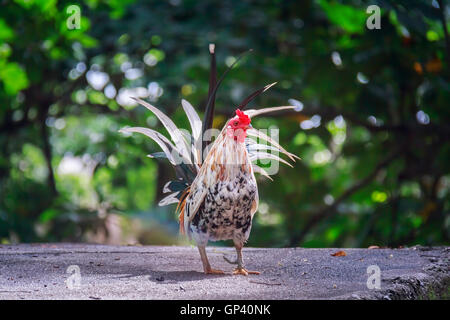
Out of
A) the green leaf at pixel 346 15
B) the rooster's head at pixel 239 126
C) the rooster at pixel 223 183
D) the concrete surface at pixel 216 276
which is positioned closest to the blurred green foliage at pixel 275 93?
the green leaf at pixel 346 15

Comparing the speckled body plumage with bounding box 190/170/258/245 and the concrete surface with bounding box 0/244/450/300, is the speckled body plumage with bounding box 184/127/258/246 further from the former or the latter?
the concrete surface with bounding box 0/244/450/300

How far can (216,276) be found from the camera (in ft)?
14.1

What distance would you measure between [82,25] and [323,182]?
15.0 feet

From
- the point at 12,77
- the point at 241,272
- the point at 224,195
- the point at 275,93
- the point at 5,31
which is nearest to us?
the point at 224,195

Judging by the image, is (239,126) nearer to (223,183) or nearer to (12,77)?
(223,183)

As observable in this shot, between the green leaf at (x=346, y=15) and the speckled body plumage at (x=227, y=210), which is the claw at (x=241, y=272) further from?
the green leaf at (x=346, y=15)

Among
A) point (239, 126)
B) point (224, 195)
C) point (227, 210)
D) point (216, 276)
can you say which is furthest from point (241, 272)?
point (239, 126)

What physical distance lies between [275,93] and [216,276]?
166 inches

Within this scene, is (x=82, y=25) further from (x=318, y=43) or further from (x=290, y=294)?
(x=290, y=294)

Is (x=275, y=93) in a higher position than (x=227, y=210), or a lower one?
higher

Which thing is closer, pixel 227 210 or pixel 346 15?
pixel 227 210

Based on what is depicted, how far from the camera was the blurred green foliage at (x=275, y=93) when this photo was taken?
8195mm

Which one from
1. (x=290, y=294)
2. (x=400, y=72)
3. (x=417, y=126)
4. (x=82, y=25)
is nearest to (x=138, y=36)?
(x=82, y=25)

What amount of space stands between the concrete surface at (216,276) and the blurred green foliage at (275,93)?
116 inches
